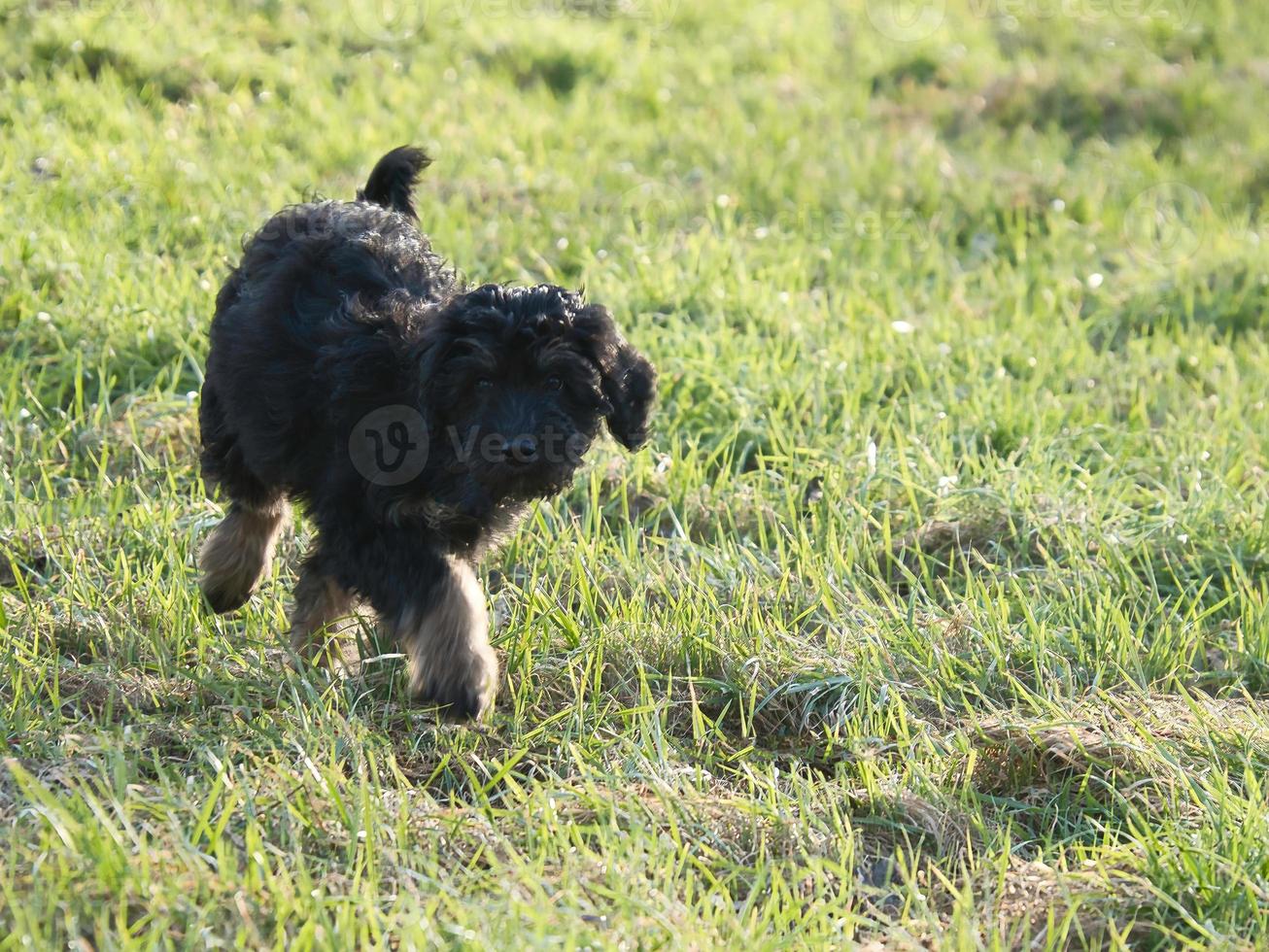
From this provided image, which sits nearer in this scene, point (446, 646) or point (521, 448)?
point (521, 448)

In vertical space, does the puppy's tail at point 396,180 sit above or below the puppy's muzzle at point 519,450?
above

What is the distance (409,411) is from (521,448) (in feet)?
1.21

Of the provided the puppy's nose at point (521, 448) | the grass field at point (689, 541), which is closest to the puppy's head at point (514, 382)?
the puppy's nose at point (521, 448)

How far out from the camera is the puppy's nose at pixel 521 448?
11.5 feet

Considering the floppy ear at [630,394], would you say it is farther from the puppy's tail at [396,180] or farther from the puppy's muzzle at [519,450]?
the puppy's tail at [396,180]

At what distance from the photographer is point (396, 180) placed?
16.0 ft

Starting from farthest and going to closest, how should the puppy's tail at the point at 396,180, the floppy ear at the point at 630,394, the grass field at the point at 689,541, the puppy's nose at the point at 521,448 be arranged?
the puppy's tail at the point at 396,180
the floppy ear at the point at 630,394
the puppy's nose at the point at 521,448
the grass field at the point at 689,541

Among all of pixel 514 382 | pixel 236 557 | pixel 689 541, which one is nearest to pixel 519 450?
pixel 514 382

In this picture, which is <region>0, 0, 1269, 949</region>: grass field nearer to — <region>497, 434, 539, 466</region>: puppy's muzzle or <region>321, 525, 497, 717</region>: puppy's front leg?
<region>321, 525, 497, 717</region>: puppy's front leg

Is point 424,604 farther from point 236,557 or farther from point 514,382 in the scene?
point 236,557

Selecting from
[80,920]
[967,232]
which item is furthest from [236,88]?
[80,920]

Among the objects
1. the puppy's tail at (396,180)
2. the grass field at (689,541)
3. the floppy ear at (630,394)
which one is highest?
the puppy's tail at (396,180)

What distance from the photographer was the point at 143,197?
6.94 meters

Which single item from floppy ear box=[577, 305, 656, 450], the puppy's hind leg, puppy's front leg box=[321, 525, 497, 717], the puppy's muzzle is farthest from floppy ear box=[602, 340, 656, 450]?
the puppy's hind leg
